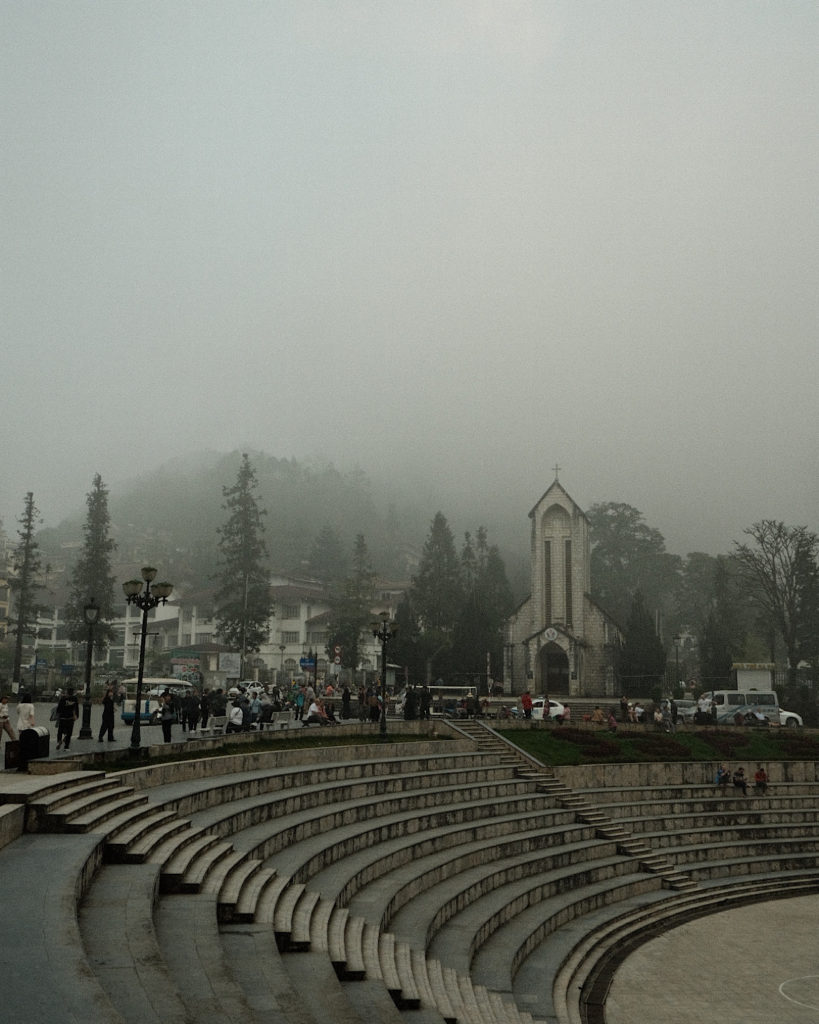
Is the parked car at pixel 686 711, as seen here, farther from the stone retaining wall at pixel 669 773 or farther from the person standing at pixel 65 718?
the person standing at pixel 65 718

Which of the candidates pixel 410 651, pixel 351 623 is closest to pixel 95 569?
pixel 351 623

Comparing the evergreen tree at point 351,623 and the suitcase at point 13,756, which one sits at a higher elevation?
the evergreen tree at point 351,623

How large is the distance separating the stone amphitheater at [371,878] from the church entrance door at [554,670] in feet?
104

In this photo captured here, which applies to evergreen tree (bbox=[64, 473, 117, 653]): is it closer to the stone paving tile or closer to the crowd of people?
the crowd of people

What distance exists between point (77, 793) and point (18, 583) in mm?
45563

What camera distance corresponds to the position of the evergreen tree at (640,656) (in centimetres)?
6088

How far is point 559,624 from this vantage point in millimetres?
64312

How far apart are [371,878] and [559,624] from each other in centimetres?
4868

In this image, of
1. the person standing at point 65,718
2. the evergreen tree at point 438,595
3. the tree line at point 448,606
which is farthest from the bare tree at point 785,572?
the person standing at point 65,718

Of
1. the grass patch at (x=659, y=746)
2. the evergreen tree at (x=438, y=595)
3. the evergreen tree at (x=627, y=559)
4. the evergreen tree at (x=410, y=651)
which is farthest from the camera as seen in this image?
the evergreen tree at (x=627, y=559)

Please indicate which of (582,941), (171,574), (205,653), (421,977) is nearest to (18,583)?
(205,653)

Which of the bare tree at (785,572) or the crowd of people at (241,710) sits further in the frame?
the bare tree at (785,572)

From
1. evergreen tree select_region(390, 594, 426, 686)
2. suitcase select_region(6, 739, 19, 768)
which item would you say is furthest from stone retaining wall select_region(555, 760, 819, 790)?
evergreen tree select_region(390, 594, 426, 686)

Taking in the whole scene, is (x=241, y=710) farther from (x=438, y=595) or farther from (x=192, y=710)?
(x=438, y=595)
